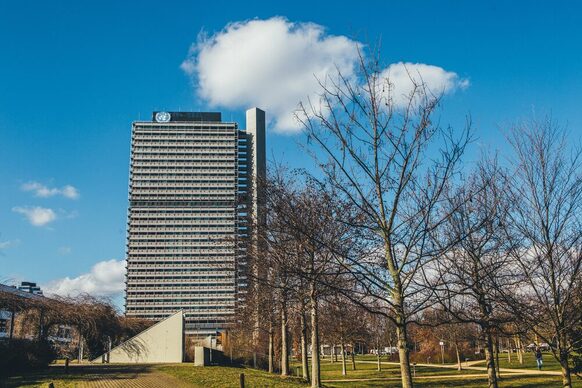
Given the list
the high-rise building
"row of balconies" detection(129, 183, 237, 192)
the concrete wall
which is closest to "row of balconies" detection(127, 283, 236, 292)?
the high-rise building

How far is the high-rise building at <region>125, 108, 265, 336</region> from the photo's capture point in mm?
170625

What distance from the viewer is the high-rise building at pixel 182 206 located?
171m

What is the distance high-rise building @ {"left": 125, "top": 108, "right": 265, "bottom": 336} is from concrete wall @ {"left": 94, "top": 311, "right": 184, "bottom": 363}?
398ft

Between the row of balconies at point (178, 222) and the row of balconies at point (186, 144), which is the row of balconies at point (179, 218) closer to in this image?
the row of balconies at point (178, 222)

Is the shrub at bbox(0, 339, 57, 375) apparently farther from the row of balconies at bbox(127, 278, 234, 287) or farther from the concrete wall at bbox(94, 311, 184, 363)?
the row of balconies at bbox(127, 278, 234, 287)

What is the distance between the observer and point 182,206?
584 feet

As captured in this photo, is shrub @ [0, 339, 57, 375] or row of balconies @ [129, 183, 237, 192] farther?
row of balconies @ [129, 183, 237, 192]

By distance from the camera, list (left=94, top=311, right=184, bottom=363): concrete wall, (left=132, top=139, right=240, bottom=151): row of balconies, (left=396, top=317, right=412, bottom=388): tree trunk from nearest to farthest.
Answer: (left=396, top=317, right=412, bottom=388): tree trunk < (left=94, top=311, right=184, bottom=363): concrete wall < (left=132, top=139, right=240, bottom=151): row of balconies

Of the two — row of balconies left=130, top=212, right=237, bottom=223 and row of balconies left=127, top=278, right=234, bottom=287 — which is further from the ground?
row of balconies left=130, top=212, right=237, bottom=223

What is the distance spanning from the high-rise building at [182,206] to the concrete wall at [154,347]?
121 m

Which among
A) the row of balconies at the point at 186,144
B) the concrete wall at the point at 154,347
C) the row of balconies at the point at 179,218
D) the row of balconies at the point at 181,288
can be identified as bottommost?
the concrete wall at the point at 154,347

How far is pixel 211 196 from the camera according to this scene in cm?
17900

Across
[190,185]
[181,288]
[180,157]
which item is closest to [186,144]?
[180,157]

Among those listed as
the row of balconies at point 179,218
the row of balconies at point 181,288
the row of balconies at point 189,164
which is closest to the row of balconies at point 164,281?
the row of balconies at point 181,288
